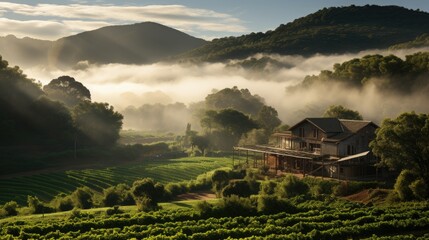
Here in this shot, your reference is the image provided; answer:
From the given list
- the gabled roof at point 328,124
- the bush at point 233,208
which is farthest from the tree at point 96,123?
the bush at point 233,208

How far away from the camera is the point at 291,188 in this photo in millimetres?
52281

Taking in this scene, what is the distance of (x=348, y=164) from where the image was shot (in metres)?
57.1

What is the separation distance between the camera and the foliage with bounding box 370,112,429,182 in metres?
48.5

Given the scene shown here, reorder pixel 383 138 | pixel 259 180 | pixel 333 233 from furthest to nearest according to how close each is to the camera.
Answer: pixel 259 180, pixel 383 138, pixel 333 233

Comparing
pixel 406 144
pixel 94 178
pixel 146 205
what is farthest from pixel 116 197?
pixel 406 144

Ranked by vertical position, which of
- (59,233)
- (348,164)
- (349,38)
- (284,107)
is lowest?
(59,233)

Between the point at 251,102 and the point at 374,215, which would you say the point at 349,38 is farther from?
the point at 374,215

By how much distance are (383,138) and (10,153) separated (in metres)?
59.9

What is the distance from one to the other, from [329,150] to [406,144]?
1337 centimetres

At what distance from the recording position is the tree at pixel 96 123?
9662 cm

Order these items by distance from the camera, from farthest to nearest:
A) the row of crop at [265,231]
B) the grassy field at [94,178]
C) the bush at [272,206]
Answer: the grassy field at [94,178] → the bush at [272,206] → the row of crop at [265,231]

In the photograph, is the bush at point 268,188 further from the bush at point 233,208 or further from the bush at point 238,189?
the bush at point 233,208

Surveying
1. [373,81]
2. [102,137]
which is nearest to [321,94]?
[373,81]

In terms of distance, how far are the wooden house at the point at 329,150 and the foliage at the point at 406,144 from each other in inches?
220
